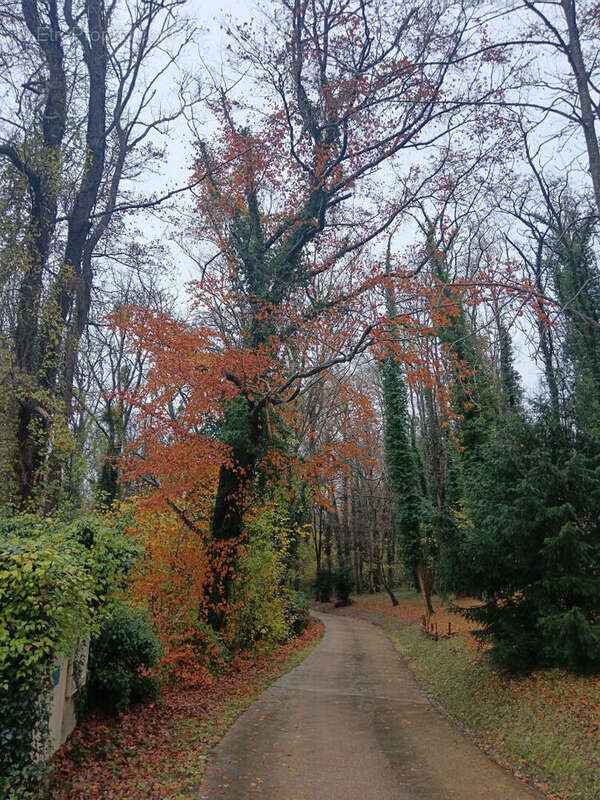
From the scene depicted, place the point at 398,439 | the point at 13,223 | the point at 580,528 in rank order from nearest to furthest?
1. the point at 580,528
2. the point at 13,223
3. the point at 398,439

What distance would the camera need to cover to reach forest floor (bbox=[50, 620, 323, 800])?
5988 millimetres

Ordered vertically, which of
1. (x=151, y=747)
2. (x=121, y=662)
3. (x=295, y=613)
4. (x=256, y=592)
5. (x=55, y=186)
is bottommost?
(x=151, y=747)

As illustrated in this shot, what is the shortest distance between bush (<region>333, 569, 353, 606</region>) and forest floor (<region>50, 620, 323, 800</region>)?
27.8m

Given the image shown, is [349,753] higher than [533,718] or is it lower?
lower

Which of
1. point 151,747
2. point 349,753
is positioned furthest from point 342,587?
point 151,747

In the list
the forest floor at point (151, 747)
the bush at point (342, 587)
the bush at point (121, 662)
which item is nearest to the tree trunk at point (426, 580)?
the bush at point (342, 587)

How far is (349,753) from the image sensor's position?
24.6ft

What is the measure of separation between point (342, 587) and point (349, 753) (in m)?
31.9

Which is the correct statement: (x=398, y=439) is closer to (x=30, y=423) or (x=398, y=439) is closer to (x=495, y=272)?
(x=495, y=272)

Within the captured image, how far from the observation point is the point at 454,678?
11.9 metres

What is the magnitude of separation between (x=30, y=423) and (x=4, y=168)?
5.17m

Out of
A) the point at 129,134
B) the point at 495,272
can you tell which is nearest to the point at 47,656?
the point at 495,272

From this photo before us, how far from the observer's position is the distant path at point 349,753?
6.17m

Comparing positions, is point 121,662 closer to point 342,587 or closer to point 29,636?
point 29,636
